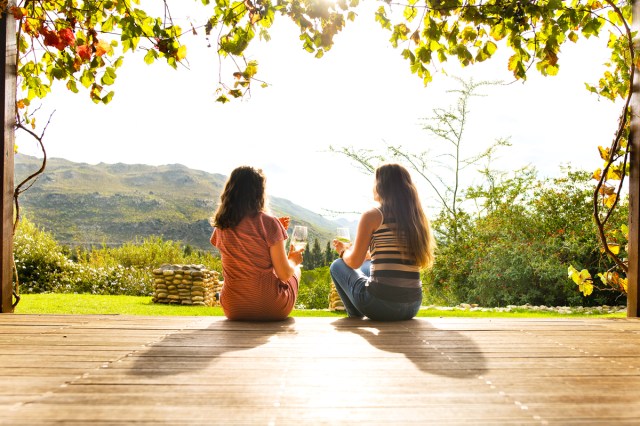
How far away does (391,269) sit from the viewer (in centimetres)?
339

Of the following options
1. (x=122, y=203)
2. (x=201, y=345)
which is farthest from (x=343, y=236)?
(x=122, y=203)

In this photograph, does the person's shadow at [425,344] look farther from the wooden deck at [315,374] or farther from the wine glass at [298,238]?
the wine glass at [298,238]

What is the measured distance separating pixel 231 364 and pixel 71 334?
1.18 meters

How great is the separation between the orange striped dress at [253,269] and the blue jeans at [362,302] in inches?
17.3

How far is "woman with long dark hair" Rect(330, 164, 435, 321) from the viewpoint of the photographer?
3.38 m

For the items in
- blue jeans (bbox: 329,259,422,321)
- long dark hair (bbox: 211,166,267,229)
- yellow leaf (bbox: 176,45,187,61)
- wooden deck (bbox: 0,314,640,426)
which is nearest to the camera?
wooden deck (bbox: 0,314,640,426)

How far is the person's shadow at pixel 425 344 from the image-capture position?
84.3 inches

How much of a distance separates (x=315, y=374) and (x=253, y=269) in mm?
1427

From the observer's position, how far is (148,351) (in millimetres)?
2400

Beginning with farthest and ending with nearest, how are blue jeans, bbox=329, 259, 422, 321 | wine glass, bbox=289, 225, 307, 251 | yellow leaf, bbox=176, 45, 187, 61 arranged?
1. yellow leaf, bbox=176, 45, 187, 61
2. wine glass, bbox=289, 225, 307, 251
3. blue jeans, bbox=329, 259, 422, 321

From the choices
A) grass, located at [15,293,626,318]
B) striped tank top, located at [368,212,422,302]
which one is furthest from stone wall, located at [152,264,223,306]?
striped tank top, located at [368,212,422,302]

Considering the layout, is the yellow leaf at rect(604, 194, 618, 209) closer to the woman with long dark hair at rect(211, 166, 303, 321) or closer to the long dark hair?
the woman with long dark hair at rect(211, 166, 303, 321)

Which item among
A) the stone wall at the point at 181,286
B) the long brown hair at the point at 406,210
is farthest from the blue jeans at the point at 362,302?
the stone wall at the point at 181,286

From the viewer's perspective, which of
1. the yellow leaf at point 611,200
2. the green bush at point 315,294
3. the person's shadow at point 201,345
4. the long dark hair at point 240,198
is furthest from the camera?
the green bush at point 315,294
